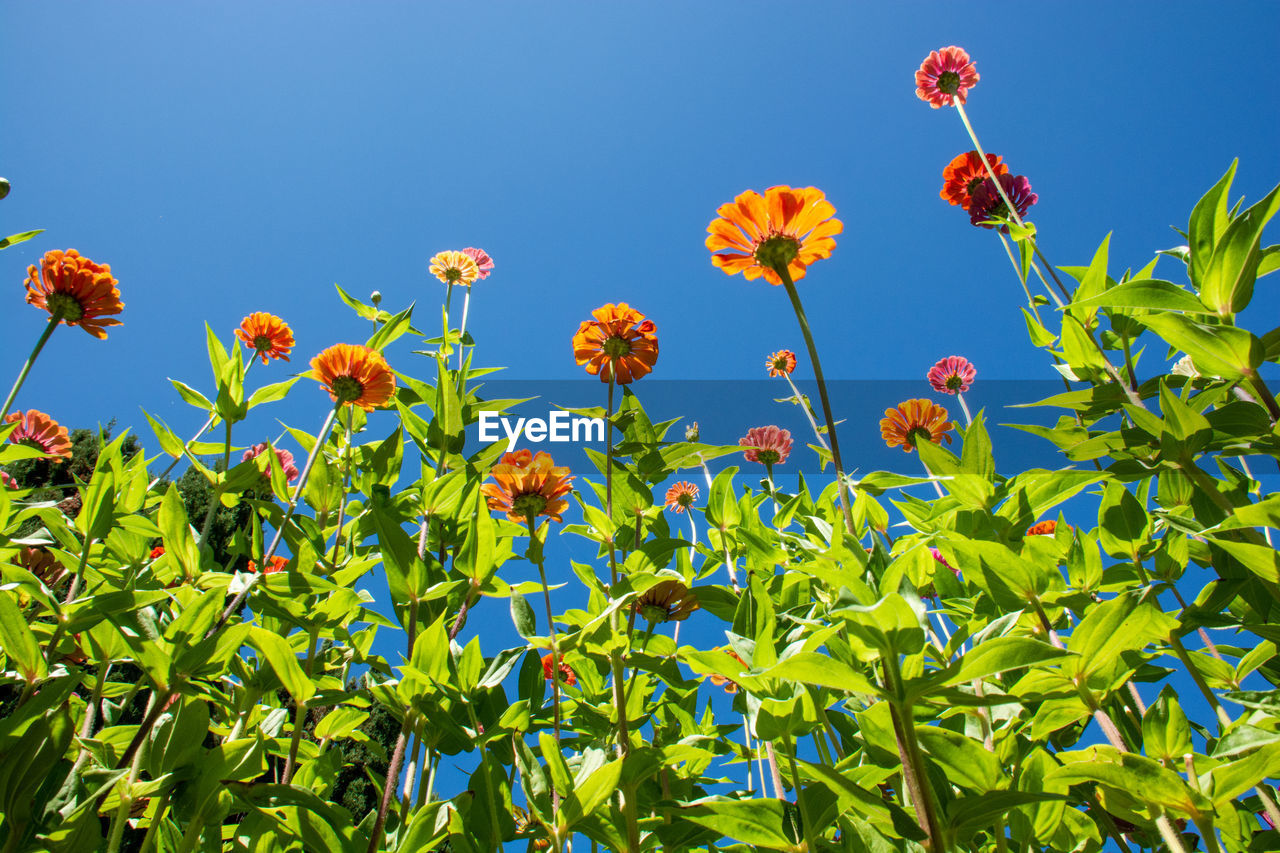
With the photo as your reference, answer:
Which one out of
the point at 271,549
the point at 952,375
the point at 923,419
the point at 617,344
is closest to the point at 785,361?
the point at 952,375

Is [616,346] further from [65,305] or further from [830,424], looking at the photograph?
[65,305]

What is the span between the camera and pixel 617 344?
1.91m

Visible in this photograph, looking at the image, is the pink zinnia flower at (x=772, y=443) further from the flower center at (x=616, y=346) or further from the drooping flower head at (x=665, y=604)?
the drooping flower head at (x=665, y=604)

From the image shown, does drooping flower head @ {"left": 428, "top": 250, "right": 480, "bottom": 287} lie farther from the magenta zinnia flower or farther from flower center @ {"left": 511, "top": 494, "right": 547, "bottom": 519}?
the magenta zinnia flower

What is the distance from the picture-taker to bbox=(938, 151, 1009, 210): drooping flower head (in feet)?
9.00

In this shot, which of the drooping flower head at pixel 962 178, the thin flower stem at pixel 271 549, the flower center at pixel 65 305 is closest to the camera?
the thin flower stem at pixel 271 549

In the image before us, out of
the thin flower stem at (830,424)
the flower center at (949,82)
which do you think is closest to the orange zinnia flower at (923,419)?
the thin flower stem at (830,424)

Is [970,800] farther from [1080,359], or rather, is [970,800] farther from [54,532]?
[54,532]

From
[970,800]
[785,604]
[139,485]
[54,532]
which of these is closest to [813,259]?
[785,604]

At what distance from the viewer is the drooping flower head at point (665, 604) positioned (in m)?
1.59

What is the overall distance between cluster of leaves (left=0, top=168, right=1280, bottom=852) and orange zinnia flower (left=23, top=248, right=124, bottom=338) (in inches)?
32.8

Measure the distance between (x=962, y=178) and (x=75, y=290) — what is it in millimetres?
3251

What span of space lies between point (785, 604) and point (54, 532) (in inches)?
60.0

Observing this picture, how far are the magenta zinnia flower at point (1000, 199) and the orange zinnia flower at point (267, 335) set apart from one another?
2815 mm
